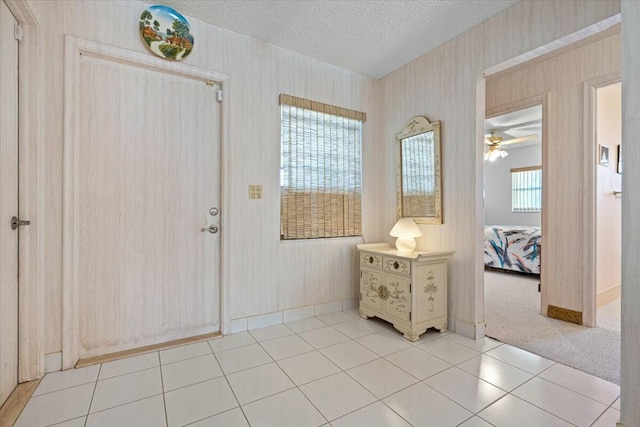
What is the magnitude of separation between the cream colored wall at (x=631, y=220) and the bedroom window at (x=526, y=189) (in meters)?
6.67

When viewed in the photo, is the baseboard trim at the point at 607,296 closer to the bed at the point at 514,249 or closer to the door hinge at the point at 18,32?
the bed at the point at 514,249

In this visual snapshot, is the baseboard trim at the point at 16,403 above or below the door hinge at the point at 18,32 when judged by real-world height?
below

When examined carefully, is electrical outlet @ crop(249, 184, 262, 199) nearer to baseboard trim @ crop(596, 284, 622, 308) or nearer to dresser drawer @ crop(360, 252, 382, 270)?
dresser drawer @ crop(360, 252, 382, 270)

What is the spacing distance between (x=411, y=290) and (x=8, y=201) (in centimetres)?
264

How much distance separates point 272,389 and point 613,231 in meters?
3.91

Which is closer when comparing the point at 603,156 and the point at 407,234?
the point at 407,234

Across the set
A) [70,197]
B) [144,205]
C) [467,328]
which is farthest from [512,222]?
[70,197]

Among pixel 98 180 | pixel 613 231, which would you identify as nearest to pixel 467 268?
pixel 613 231

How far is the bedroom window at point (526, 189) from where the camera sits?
6910mm

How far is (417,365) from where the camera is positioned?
77.2 inches

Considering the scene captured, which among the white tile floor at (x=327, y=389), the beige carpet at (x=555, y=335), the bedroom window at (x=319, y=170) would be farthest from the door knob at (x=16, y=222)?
the beige carpet at (x=555, y=335)

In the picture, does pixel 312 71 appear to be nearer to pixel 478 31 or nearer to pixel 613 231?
pixel 478 31

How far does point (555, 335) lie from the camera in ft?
8.03

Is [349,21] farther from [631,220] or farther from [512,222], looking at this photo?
[512,222]
